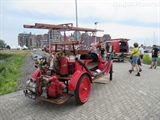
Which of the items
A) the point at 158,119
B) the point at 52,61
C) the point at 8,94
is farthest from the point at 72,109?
the point at 8,94

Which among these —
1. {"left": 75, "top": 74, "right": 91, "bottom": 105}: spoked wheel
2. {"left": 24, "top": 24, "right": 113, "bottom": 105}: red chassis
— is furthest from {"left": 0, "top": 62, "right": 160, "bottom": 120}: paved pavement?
{"left": 24, "top": 24, "right": 113, "bottom": 105}: red chassis

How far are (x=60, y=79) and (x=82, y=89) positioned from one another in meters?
0.72

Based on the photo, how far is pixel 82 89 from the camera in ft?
14.5

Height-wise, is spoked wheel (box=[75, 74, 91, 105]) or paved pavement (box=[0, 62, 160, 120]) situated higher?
spoked wheel (box=[75, 74, 91, 105])

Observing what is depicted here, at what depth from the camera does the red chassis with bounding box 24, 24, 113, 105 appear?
13.0 ft

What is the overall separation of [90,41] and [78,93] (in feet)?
7.99

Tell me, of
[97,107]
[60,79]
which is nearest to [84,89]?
[97,107]

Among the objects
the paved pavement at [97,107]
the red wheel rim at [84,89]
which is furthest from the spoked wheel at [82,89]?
the paved pavement at [97,107]

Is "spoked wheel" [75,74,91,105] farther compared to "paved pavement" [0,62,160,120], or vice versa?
"spoked wheel" [75,74,91,105]

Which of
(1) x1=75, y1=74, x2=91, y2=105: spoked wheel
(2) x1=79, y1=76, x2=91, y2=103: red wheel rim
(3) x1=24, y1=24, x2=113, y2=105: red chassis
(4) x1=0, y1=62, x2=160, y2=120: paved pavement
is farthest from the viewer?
(2) x1=79, y1=76, x2=91, y2=103: red wheel rim

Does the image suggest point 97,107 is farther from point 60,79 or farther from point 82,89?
point 60,79

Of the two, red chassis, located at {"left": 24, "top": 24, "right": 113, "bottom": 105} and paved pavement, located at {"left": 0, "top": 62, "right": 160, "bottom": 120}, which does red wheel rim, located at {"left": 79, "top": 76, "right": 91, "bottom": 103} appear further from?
paved pavement, located at {"left": 0, "top": 62, "right": 160, "bottom": 120}

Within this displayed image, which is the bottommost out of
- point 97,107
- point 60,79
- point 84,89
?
point 97,107

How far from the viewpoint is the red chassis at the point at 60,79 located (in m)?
3.96
